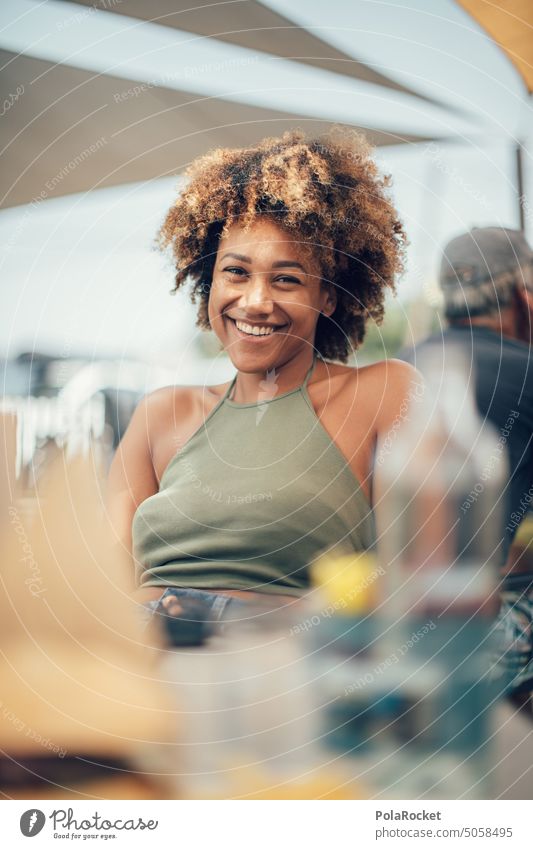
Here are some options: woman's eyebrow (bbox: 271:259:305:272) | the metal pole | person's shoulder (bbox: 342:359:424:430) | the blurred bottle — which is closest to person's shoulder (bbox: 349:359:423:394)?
person's shoulder (bbox: 342:359:424:430)

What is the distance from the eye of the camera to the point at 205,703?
1.58 metres

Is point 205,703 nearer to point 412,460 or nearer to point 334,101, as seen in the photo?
point 412,460

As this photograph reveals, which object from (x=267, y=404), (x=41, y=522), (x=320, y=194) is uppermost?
(x=320, y=194)

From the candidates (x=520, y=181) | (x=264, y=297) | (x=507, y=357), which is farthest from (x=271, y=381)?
(x=520, y=181)

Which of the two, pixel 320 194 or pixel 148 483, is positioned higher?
pixel 320 194

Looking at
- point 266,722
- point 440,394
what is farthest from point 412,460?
point 266,722

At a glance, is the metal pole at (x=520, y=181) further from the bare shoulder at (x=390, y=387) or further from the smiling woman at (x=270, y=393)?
the bare shoulder at (x=390, y=387)

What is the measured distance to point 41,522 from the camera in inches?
62.7

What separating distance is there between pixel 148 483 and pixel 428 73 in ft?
3.09

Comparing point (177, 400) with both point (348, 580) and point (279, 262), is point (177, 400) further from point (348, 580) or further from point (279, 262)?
point (348, 580)

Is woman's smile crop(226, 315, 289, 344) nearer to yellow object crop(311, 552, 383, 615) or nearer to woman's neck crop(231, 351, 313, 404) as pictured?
woman's neck crop(231, 351, 313, 404)

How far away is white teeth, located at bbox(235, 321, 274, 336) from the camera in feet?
5.02

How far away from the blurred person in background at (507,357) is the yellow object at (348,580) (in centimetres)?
25
